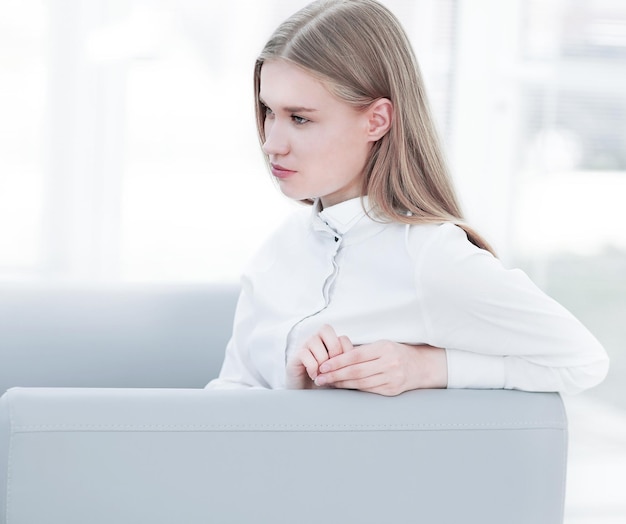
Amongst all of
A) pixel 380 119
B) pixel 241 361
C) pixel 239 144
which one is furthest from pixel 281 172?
pixel 239 144

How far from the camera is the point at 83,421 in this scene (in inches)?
40.3

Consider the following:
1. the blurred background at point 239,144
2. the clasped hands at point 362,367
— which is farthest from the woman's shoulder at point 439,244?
the blurred background at point 239,144

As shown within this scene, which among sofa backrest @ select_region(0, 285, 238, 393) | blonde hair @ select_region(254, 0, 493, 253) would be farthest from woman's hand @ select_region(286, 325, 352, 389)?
sofa backrest @ select_region(0, 285, 238, 393)

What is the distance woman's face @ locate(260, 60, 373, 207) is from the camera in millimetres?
1312

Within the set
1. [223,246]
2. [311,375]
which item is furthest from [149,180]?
[311,375]

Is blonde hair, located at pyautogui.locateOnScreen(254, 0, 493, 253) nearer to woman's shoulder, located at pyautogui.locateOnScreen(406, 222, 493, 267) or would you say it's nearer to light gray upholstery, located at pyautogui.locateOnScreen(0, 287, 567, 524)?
woman's shoulder, located at pyautogui.locateOnScreen(406, 222, 493, 267)

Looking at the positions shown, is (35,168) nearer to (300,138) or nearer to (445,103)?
(445,103)

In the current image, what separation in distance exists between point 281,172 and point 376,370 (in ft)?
1.14

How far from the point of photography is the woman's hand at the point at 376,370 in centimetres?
113

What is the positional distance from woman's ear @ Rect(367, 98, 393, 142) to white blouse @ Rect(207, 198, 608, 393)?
10 cm

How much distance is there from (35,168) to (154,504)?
68.8 inches

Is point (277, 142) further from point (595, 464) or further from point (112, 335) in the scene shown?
point (595, 464)

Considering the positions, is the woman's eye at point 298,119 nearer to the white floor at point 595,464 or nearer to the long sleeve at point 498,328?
the long sleeve at point 498,328

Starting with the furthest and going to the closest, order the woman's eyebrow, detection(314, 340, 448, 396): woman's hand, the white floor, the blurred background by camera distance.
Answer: the blurred background → the white floor → the woman's eyebrow → detection(314, 340, 448, 396): woman's hand
